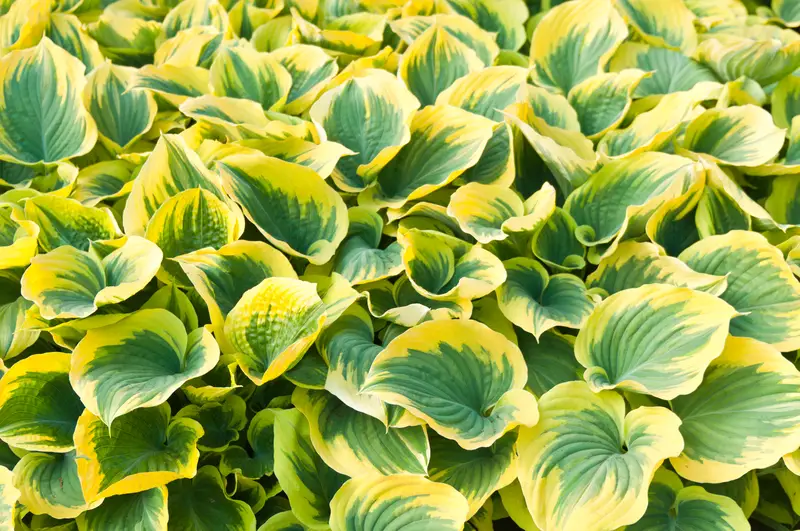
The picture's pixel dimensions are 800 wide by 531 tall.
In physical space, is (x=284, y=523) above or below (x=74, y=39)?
below

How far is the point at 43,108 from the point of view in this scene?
1.68 m

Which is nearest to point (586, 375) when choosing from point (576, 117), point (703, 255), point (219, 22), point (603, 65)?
point (703, 255)

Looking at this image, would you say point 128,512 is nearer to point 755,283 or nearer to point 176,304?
point 176,304

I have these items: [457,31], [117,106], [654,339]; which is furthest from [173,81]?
[654,339]

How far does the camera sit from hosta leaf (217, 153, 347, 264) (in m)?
1.38

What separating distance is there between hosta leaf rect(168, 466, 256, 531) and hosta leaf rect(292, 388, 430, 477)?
171 millimetres

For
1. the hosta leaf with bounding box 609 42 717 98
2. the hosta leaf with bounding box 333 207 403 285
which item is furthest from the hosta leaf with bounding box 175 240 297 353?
the hosta leaf with bounding box 609 42 717 98

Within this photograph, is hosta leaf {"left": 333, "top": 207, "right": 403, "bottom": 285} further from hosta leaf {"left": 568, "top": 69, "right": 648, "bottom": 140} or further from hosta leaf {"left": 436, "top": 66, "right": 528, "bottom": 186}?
hosta leaf {"left": 568, "top": 69, "right": 648, "bottom": 140}

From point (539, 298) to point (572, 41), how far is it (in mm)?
839

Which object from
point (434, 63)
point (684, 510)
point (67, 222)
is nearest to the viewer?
point (684, 510)

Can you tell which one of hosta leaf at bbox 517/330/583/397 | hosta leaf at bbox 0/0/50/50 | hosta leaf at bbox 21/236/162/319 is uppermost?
hosta leaf at bbox 0/0/50/50

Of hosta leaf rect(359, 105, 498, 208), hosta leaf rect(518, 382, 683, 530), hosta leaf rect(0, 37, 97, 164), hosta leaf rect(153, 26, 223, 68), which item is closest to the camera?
hosta leaf rect(518, 382, 683, 530)

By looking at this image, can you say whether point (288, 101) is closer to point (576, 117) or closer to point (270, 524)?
point (576, 117)

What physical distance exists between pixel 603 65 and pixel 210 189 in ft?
3.34
